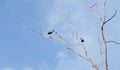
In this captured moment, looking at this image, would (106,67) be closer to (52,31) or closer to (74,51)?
(74,51)

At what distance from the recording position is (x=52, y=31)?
7.00m

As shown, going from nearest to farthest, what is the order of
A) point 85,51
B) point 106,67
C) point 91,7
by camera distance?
point 106,67, point 85,51, point 91,7

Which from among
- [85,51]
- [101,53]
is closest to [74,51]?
[85,51]

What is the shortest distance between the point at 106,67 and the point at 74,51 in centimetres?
95

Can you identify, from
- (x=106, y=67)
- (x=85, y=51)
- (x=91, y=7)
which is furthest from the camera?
(x=91, y=7)

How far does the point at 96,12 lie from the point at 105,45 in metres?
1.02

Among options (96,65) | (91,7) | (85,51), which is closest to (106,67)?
(96,65)

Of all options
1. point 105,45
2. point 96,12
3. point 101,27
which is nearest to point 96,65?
point 105,45

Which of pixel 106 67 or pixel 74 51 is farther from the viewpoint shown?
pixel 74 51

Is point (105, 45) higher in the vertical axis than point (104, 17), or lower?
lower

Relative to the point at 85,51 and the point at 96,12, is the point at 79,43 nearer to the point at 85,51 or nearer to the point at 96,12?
the point at 85,51

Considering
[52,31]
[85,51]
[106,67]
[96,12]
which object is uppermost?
[96,12]

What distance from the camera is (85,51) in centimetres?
636

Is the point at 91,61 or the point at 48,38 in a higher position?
the point at 48,38
